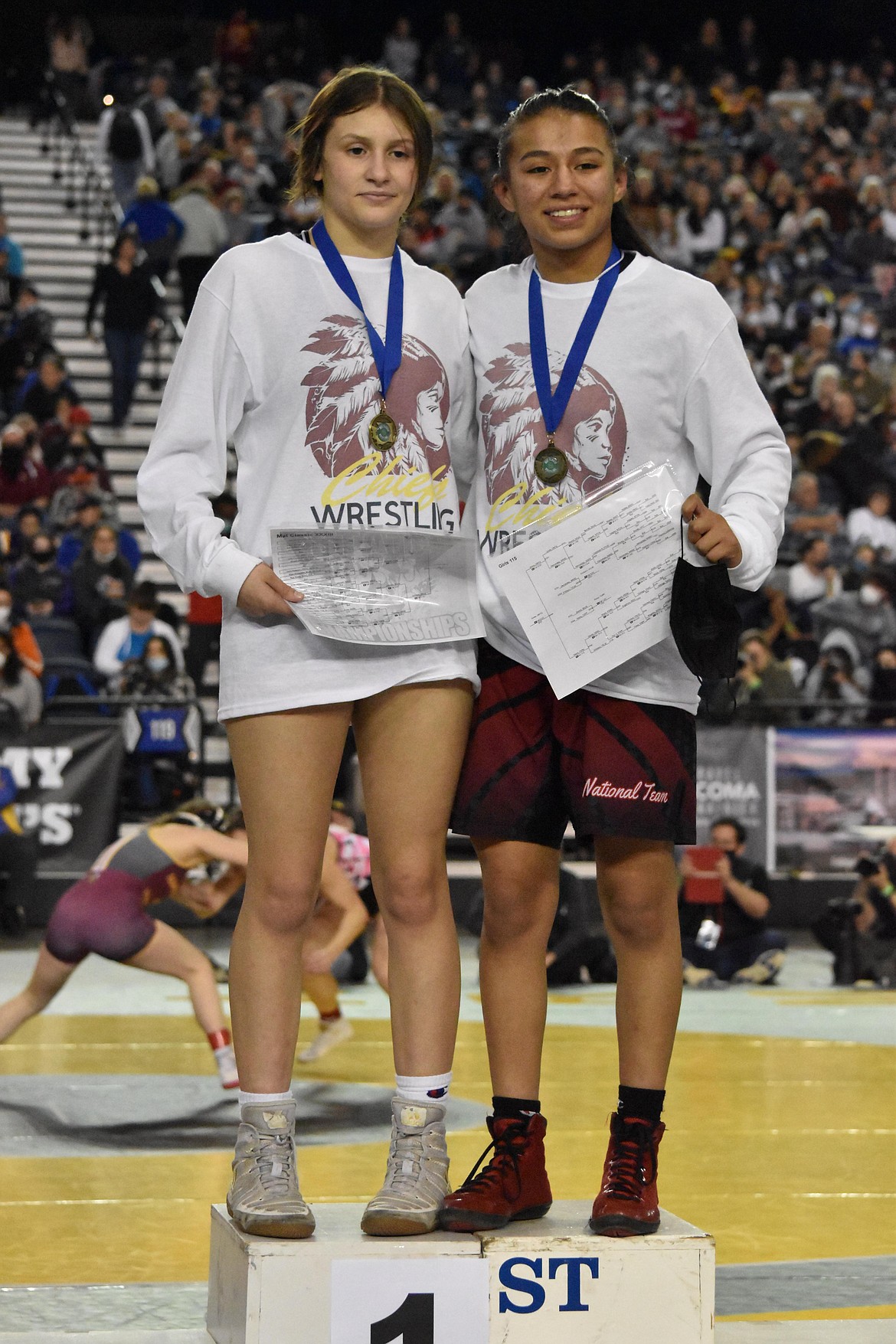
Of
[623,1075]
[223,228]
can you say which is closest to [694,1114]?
[623,1075]

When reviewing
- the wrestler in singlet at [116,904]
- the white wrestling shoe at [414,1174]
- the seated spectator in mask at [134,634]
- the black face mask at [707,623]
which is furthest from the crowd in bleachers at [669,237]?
the white wrestling shoe at [414,1174]

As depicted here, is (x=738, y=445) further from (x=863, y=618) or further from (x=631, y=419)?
(x=863, y=618)

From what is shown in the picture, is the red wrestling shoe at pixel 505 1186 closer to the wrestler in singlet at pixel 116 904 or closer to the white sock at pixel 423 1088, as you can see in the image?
the white sock at pixel 423 1088

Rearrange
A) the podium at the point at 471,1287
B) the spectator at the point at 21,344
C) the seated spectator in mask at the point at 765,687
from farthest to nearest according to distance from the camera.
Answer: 1. the spectator at the point at 21,344
2. the seated spectator in mask at the point at 765,687
3. the podium at the point at 471,1287

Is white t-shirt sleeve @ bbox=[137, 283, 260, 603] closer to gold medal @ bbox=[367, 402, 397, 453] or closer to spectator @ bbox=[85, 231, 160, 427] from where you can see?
gold medal @ bbox=[367, 402, 397, 453]

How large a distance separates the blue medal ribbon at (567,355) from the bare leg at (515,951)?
2.64ft

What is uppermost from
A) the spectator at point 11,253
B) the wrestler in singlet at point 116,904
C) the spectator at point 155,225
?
the spectator at point 155,225

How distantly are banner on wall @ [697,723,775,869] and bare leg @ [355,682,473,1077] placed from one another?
7.62 metres

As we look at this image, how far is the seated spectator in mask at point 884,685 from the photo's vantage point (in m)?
11.8

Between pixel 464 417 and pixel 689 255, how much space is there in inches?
588

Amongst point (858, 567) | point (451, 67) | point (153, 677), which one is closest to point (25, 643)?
point (153, 677)

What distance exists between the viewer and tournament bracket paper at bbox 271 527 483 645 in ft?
10.7

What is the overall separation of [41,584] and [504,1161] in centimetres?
939

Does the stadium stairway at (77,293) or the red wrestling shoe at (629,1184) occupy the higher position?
the stadium stairway at (77,293)
